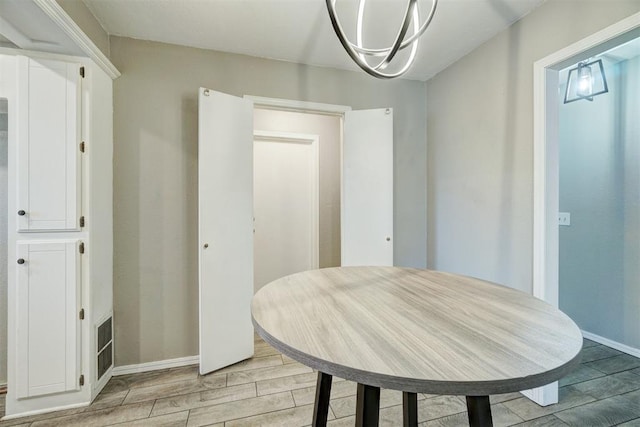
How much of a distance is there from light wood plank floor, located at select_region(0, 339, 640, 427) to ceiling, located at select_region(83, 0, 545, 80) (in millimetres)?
2415

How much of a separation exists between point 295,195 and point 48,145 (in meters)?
2.15

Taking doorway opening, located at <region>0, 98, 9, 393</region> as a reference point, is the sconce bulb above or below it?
above

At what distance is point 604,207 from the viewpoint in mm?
2406

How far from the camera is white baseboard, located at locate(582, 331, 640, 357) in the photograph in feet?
7.36

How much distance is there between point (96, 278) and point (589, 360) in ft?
11.8

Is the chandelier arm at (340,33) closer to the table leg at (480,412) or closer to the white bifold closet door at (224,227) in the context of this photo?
the table leg at (480,412)

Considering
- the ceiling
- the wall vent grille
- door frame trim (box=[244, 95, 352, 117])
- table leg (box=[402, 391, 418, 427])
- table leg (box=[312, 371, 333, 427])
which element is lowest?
the wall vent grille

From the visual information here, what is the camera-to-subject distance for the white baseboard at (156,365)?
2076 mm

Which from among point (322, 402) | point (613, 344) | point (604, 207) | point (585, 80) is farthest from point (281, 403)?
point (585, 80)

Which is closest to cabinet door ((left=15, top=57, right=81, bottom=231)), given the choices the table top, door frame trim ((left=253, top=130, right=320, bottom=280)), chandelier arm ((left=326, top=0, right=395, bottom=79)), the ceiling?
the ceiling

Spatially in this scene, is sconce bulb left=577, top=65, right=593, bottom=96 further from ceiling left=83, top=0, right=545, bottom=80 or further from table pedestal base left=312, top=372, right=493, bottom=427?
table pedestal base left=312, top=372, right=493, bottom=427

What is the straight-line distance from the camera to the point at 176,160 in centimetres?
220

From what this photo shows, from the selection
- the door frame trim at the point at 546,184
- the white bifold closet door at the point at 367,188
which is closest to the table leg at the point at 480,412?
the door frame trim at the point at 546,184

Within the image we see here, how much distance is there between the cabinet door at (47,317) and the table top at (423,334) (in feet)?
4.82
